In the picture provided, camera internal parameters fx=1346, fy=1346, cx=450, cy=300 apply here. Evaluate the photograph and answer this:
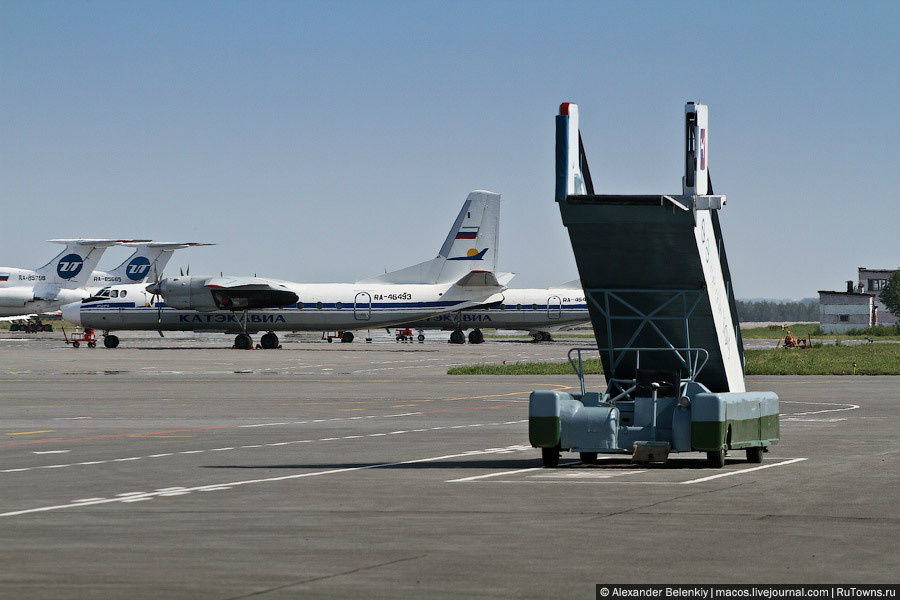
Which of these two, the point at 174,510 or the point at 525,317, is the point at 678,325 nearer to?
the point at 174,510

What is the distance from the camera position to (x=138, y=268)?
445 ft

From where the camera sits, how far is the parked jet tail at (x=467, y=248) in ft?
314

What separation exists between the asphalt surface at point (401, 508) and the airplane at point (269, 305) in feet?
182

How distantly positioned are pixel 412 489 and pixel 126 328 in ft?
247

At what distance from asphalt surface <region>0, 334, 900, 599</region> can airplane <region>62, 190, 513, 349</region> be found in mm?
55342

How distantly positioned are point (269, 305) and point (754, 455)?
7140 centimetres

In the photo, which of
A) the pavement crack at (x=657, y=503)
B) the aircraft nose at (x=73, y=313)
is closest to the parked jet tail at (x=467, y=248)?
the aircraft nose at (x=73, y=313)

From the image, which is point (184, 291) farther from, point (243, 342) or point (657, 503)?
point (657, 503)

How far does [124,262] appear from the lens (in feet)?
446

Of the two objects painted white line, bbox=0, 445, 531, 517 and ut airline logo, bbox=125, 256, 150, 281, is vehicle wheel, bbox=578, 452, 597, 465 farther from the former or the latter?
ut airline logo, bbox=125, 256, 150, 281

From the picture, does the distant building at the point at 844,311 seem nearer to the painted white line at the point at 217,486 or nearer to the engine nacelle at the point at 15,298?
the engine nacelle at the point at 15,298

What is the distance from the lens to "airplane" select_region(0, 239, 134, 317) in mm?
125000

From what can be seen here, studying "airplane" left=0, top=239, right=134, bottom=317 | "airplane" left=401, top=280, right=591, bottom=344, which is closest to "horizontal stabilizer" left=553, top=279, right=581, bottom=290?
"airplane" left=401, top=280, right=591, bottom=344

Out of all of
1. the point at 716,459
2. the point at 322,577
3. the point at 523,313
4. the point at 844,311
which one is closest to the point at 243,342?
the point at 523,313
